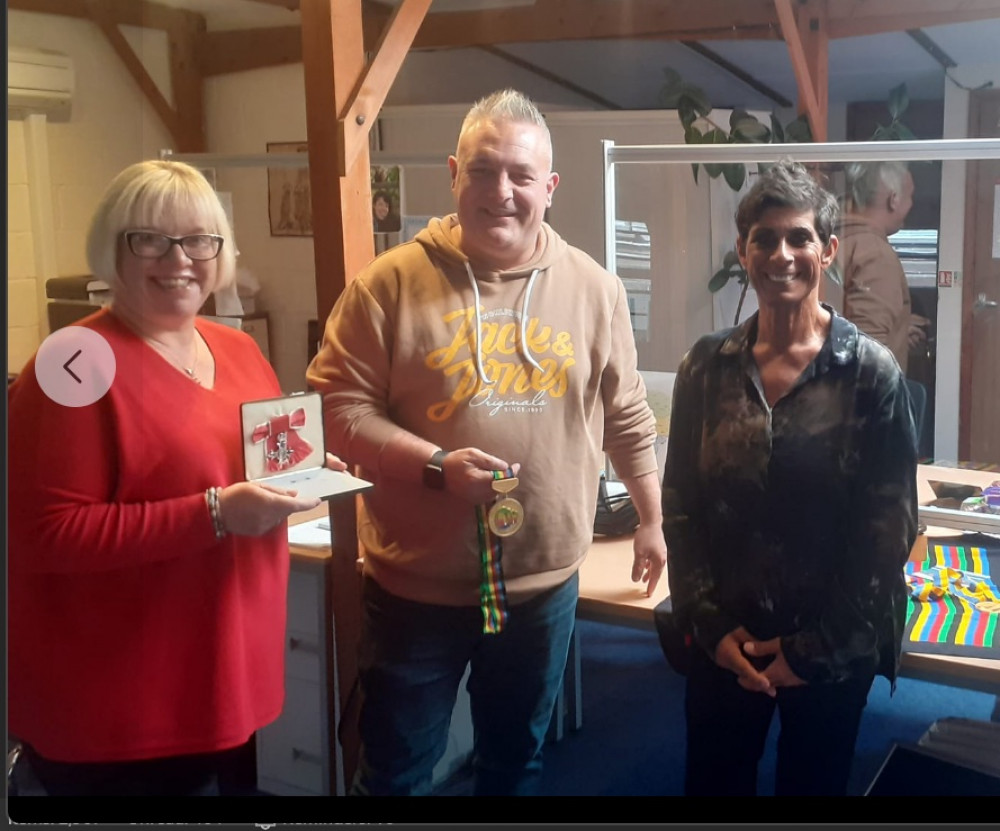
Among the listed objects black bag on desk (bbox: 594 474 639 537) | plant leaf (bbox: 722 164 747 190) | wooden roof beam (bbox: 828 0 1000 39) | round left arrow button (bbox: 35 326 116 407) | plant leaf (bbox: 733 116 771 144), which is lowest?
black bag on desk (bbox: 594 474 639 537)

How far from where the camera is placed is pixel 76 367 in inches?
43.9

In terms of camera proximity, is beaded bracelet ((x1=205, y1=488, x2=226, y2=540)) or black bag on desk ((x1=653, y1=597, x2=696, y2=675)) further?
black bag on desk ((x1=653, y1=597, x2=696, y2=675))

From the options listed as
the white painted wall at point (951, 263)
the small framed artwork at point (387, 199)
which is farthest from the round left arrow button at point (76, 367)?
the white painted wall at point (951, 263)

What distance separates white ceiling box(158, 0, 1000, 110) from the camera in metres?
1.16

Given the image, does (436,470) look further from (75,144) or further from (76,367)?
(75,144)

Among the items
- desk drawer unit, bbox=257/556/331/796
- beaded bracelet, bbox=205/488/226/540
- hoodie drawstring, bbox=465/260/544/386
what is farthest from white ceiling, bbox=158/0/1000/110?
desk drawer unit, bbox=257/556/331/796

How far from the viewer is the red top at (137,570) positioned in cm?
110

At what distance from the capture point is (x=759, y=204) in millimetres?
1156

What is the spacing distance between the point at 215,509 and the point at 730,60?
0.86m

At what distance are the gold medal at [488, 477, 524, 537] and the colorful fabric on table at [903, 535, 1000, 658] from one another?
49 cm

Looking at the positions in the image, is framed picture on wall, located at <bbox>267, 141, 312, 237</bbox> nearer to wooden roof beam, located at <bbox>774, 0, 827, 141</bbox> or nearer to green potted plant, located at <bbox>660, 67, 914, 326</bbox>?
green potted plant, located at <bbox>660, 67, 914, 326</bbox>

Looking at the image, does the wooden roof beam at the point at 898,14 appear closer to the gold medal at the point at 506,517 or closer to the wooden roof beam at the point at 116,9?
the gold medal at the point at 506,517

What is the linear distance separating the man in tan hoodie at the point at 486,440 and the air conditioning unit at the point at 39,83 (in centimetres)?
40

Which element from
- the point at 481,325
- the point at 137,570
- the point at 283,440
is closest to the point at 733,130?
the point at 481,325
